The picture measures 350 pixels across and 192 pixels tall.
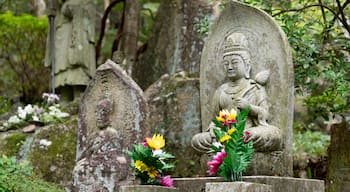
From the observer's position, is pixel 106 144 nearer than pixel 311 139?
Yes

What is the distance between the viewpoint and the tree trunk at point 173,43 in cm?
1178

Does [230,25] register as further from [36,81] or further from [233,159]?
[36,81]

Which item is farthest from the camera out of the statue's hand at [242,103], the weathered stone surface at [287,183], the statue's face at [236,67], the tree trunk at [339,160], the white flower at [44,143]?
the white flower at [44,143]

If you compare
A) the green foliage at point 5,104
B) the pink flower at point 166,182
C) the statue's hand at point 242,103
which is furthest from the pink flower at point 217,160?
the green foliage at point 5,104

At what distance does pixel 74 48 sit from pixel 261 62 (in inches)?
244

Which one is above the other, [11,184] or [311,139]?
[311,139]

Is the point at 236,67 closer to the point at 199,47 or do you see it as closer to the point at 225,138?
the point at 225,138

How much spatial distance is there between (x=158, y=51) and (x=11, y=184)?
17.5ft

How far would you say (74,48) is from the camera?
1228 cm

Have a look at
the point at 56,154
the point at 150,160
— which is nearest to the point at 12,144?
the point at 56,154

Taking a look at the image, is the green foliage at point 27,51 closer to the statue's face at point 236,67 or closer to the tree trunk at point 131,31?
Answer: the tree trunk at point 131,31

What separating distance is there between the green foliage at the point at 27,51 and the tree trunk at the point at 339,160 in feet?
25.1

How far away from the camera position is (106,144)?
25.6ft

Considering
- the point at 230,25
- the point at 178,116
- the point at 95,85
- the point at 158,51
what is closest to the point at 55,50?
the point at 158,51
